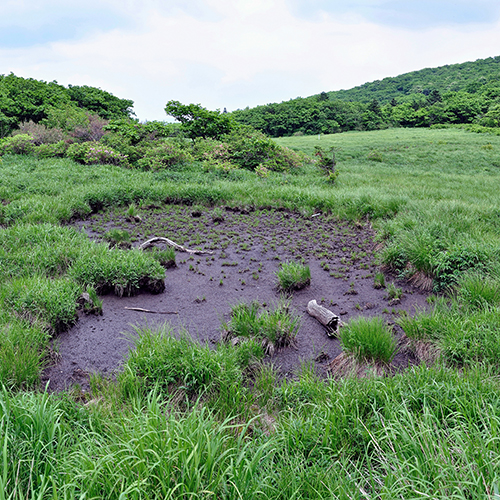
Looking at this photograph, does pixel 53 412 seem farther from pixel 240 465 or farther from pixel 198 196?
pixel 198 196

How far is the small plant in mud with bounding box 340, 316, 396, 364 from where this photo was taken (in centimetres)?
338

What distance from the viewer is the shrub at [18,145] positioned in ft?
51.3

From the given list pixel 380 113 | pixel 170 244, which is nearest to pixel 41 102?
pixel 170 244

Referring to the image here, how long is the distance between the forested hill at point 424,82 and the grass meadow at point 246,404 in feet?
254

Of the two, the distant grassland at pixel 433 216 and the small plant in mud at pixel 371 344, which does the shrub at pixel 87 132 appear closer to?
the distant grassland at pixel 433 216

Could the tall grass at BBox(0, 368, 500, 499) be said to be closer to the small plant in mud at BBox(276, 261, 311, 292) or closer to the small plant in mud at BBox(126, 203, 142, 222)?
the small plant in mud at BBox(276, 261, 311, 292)

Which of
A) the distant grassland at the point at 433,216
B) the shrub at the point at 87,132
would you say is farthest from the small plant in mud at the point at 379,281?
the shrub at the point at 87,132

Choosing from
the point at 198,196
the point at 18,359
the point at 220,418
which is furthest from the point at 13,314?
the point at 198,196

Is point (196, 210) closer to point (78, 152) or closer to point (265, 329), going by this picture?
point (265, 329)

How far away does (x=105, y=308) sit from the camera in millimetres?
4664

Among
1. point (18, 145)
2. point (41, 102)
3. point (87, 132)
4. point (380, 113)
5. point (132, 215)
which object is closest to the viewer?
point (132, 215)

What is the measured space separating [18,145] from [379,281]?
1775 cm

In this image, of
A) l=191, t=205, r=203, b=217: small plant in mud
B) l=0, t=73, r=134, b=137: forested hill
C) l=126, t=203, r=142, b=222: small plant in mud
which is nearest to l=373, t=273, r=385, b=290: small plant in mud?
l=191, t=205, r=203, b=217: small plant in mud

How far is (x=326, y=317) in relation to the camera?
4.36 meters
